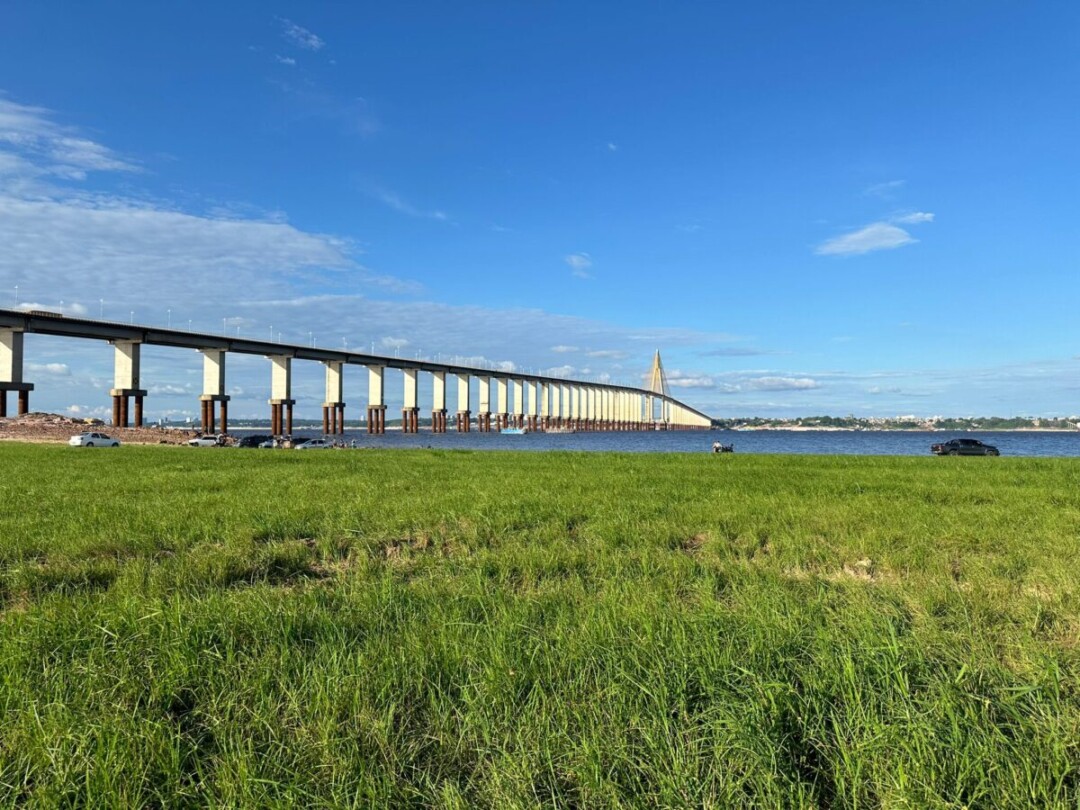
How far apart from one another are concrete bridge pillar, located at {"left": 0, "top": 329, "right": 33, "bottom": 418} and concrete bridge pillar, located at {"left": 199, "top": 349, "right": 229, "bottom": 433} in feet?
66.1

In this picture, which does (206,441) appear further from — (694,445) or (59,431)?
(694,445)

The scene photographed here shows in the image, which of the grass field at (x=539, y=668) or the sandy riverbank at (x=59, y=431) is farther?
the sandy riverbank at (x=59, y=431)

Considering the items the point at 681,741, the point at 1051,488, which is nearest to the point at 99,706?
the point at 681,741

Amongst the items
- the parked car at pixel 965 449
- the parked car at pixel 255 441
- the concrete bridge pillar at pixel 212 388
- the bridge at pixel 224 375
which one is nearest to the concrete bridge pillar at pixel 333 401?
the bridge at pixel 224 375

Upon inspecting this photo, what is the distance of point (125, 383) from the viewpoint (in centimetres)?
7138

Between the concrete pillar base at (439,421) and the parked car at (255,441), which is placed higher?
the concrete pillar base at (439,421)

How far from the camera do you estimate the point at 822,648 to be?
164 inches

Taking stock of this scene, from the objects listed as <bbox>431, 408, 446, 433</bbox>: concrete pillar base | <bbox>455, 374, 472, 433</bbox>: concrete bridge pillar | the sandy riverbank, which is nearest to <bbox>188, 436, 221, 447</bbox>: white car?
the sandy riverbank

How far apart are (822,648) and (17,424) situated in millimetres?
72783

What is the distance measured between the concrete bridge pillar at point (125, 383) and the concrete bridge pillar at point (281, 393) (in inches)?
862

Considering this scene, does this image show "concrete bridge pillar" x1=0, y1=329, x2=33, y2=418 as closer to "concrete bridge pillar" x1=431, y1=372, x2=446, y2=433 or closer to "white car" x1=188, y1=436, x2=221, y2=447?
"white car" x1=188, y1=436, x2=221, y2=447

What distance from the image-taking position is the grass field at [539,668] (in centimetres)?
288

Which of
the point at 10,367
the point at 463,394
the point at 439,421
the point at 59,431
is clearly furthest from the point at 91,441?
the point at 463,394

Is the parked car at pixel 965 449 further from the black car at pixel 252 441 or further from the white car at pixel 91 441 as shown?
the white car at pixel 91 441
